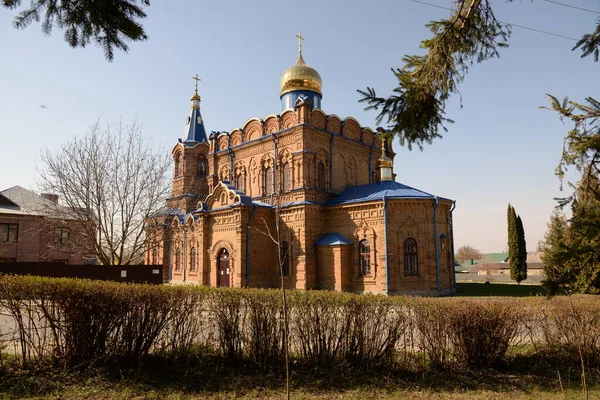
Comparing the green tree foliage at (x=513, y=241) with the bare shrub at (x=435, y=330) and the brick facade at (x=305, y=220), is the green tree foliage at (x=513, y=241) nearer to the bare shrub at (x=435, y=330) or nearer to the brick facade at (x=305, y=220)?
the brick facade at (x=305, y=220)

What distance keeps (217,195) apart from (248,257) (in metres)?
4.29

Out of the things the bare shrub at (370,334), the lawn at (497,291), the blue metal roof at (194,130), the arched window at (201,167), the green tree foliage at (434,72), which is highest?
the blue metal roof at (194,130)

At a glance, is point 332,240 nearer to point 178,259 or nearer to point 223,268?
point 223,268

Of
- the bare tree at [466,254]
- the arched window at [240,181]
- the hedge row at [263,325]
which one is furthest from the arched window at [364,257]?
the bare tree at [466,254]

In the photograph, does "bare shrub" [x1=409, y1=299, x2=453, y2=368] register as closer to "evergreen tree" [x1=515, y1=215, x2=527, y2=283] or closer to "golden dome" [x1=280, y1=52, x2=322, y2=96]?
"golden dome" [x1=280, y1=52, x2=322, y2=96]

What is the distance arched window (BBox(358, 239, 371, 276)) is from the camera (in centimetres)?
1944

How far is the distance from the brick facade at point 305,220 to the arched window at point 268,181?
0.20 ft

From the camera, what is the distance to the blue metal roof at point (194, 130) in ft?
100

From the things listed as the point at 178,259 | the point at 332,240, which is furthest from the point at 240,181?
the point at 332,240

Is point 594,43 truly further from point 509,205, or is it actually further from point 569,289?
Answer: point 509,205

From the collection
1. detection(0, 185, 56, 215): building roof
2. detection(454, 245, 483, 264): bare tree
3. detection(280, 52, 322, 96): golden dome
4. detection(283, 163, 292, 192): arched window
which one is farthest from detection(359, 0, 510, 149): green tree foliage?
detection(454, 245, 483, 264): bare tree

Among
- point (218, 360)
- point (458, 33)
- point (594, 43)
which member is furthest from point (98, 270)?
point (594, 43)

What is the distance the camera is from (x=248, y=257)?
20906 millimetres

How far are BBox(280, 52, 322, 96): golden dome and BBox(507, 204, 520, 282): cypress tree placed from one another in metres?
18.9
